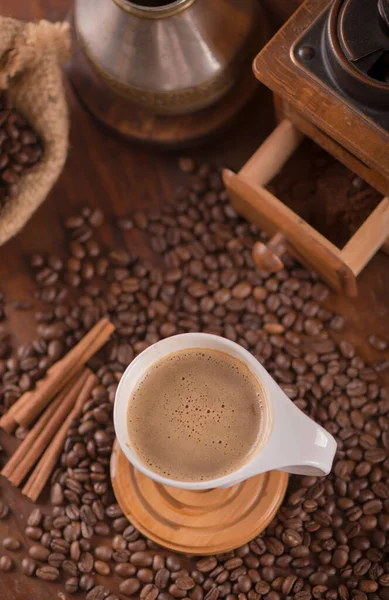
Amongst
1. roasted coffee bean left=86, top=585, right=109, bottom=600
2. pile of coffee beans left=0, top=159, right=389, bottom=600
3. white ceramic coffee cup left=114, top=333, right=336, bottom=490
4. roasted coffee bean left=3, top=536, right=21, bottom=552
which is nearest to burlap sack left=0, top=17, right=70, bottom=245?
pile of coffee beans left=0, top=159, right=389, bottom=600

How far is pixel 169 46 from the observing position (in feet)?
5.08

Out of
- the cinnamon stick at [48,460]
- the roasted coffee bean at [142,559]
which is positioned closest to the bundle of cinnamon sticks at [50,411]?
the cinnamon stick at [48,460]

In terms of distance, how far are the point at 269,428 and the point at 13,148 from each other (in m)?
0.77

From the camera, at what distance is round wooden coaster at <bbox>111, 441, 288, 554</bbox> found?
1.53 meters

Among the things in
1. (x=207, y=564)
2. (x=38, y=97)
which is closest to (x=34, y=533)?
(x=207, y=564)

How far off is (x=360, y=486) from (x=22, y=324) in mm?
793

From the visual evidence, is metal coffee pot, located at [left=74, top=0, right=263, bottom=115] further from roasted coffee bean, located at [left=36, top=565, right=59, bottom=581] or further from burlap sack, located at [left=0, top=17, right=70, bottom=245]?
roasted coffee bean, located at [left=36, top=565, right=59, bottom=581]

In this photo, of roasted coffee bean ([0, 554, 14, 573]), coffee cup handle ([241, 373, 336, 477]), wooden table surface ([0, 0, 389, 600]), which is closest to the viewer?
coffee cup handle ([241, 373, 336, 477])

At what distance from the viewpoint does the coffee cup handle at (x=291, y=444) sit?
1.31m

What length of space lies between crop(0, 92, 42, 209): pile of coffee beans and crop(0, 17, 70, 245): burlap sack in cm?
2

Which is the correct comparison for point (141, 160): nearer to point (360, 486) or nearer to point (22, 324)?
point (22, 324)

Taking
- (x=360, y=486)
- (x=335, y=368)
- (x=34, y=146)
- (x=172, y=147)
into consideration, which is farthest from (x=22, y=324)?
(x=360, y=486)

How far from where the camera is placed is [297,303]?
1.71m

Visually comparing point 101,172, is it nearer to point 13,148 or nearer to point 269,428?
point 13,148
